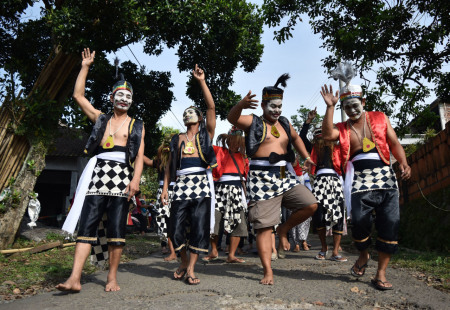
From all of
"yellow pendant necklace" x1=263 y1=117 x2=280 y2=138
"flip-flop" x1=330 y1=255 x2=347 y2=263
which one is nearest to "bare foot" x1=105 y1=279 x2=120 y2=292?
"yellow pendant necklace" x1=263 y1=117 x2=280 y2=138

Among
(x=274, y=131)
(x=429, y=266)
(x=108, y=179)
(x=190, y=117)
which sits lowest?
(x=429, y=266)

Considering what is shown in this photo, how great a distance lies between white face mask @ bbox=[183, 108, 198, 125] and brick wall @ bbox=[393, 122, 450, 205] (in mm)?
3909

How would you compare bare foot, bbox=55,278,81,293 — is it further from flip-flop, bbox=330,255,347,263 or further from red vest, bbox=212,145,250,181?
flip-flop, bbox=330,255,347,263

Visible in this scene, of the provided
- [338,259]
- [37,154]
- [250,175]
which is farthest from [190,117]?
[37,154]

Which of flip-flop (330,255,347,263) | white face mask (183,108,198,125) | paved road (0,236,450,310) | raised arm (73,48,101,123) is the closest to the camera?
paved road (0,236,450,310)

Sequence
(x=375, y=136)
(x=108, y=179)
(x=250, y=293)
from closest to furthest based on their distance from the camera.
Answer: (x=250, y=293) < (x=108, y=179) < (x=375, y=136)

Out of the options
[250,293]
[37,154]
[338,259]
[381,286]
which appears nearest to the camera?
[250,293]

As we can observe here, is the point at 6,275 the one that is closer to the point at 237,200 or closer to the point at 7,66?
the point at 237,200

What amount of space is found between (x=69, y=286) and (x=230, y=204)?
3.17 m

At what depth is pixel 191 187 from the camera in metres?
4.68

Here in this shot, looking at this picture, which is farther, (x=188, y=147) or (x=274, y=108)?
(x=188, y=147)

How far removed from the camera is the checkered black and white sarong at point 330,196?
6.32 meters

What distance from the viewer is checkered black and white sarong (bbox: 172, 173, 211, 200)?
15.2 ft

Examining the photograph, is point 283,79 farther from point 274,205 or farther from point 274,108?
point 274,205
